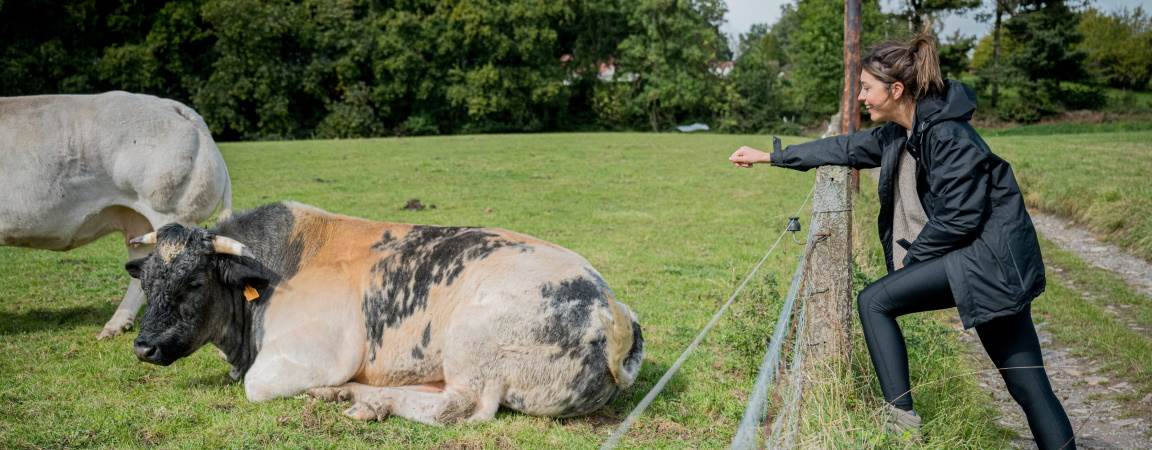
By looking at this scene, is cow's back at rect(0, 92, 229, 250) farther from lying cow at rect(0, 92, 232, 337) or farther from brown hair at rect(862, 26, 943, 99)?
brown hair at rect(862, 26, 943, 99)

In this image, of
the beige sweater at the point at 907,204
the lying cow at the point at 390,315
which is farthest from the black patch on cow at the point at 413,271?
the beige sweater at the point at 907,204

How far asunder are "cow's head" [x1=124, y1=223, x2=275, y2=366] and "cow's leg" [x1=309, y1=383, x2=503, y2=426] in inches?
54.0

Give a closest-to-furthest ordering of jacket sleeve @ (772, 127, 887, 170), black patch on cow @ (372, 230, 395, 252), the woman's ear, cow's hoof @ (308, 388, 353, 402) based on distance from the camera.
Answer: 1. the woman's ear
2. jacket sleeve @ (772, 127, 887, 170)
3. cow's hoof @ (308, 388, 353, 402)
4. black patch on cow @ (372, 230, 395, 252)

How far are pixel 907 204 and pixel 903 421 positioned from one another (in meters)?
1.19

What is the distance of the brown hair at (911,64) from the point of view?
4.68 metres

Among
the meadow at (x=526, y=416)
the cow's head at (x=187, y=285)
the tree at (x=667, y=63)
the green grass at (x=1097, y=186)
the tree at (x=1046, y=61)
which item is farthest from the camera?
the tree at (x=667, y=63)

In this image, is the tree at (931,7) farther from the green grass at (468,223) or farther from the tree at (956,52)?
the green grass at (468,223)

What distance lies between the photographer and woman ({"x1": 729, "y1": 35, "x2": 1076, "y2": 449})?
4484mm

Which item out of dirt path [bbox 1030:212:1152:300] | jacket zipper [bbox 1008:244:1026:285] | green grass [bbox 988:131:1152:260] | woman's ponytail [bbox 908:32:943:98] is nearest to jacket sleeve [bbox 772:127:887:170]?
woman's ponytail [bbox 908:32:943:98]

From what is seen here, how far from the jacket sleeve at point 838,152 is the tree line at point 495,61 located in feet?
125

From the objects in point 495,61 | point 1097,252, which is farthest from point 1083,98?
point 1097,252

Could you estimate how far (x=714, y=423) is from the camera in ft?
20.3

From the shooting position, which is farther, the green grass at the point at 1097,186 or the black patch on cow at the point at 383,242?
the green grass at the point at 1097,186

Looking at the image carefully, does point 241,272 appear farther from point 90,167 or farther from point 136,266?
point 90,167
